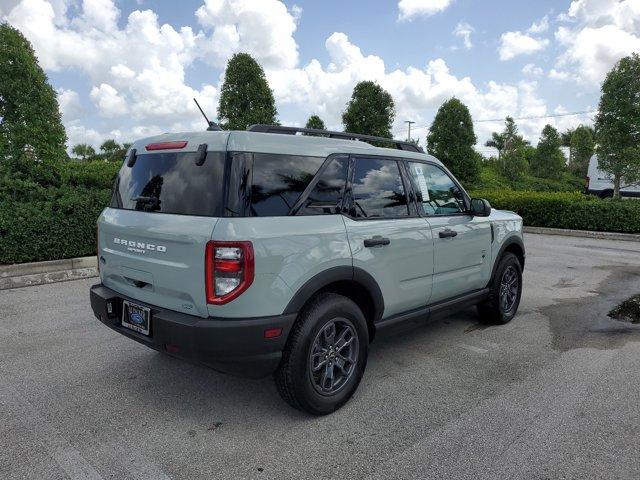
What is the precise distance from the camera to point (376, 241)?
3184mm

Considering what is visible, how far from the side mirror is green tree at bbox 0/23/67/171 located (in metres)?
7.16

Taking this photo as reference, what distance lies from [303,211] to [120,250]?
133cm

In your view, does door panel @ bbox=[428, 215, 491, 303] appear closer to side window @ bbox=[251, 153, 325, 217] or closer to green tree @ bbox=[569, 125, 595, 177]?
side window @ bbox=[251, 153, 325, 217]

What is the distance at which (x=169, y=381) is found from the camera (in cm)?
350

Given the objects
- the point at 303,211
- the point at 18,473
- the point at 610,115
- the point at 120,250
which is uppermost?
the point at 610,115

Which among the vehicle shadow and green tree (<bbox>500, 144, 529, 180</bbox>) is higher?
green tree (<bbox>500, 144, 529, 180</bbox>)

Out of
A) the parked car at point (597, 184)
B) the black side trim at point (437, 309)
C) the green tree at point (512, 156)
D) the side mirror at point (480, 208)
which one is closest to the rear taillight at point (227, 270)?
the black side trim at point (437, 309)

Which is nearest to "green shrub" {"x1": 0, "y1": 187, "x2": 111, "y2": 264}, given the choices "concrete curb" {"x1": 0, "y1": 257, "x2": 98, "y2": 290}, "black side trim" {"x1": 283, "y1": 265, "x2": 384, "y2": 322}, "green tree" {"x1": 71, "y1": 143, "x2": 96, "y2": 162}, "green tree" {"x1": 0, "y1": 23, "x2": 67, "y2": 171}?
"concrete curb" {"x1": 0, "y1": 257, "x2": 98, "y2": 290}

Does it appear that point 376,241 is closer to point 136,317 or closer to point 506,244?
point 136,317

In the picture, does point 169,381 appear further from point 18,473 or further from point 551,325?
Answer: point 551,325

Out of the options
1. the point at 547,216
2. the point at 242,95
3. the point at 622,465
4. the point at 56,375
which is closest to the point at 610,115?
the point at 547,216

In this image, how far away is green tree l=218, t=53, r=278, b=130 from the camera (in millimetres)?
13523

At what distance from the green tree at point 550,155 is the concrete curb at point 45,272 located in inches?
1272

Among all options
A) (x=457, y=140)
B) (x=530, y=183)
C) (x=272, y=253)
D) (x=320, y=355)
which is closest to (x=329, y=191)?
(x=272, y=253)
